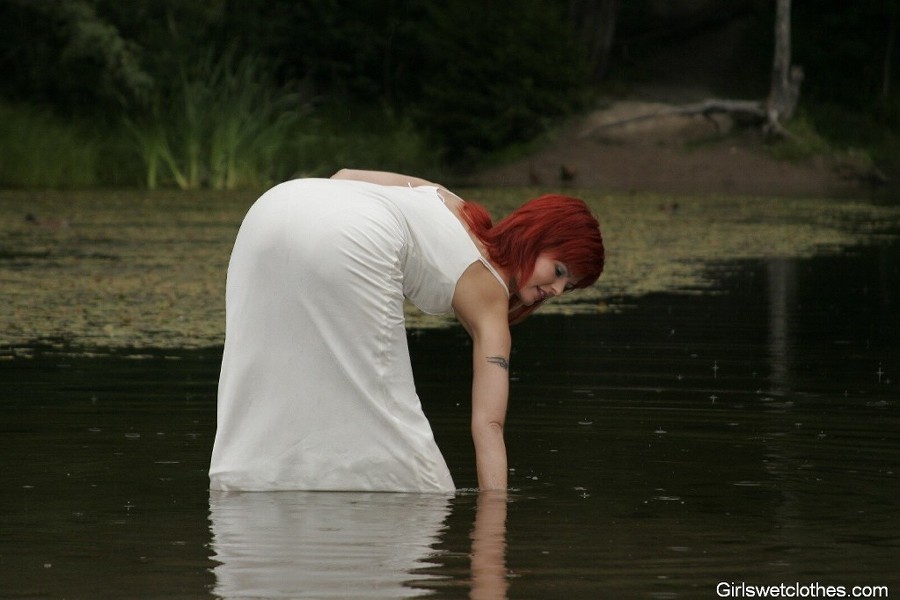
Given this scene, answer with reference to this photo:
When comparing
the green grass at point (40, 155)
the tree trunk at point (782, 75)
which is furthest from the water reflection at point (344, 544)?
the tree trunk at point (782, 75)

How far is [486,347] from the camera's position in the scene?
15.8 feet

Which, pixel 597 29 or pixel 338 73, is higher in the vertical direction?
pixel 597 29

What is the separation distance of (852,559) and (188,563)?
1.69 meters

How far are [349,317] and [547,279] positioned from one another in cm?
55

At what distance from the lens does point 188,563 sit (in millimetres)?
4516

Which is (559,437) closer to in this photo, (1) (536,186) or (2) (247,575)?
(2) (247,575)

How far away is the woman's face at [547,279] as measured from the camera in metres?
4.66

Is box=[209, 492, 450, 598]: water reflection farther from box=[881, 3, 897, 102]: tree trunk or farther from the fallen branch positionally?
box=[881, 3, 897, 102]: tree trunk

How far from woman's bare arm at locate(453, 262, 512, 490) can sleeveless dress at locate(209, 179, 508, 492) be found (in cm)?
4

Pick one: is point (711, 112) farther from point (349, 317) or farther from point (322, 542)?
point (322, 542)

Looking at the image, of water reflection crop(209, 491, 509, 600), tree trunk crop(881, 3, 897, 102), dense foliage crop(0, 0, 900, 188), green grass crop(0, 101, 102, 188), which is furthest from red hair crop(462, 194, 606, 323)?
tree trunk crop(881, 3, 897, 102)

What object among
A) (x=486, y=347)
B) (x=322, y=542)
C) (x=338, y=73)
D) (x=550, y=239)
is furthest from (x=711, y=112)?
(x=322, y=542)

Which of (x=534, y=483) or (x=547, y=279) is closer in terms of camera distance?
(x=547, y=279)

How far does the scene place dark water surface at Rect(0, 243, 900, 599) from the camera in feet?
14.5
